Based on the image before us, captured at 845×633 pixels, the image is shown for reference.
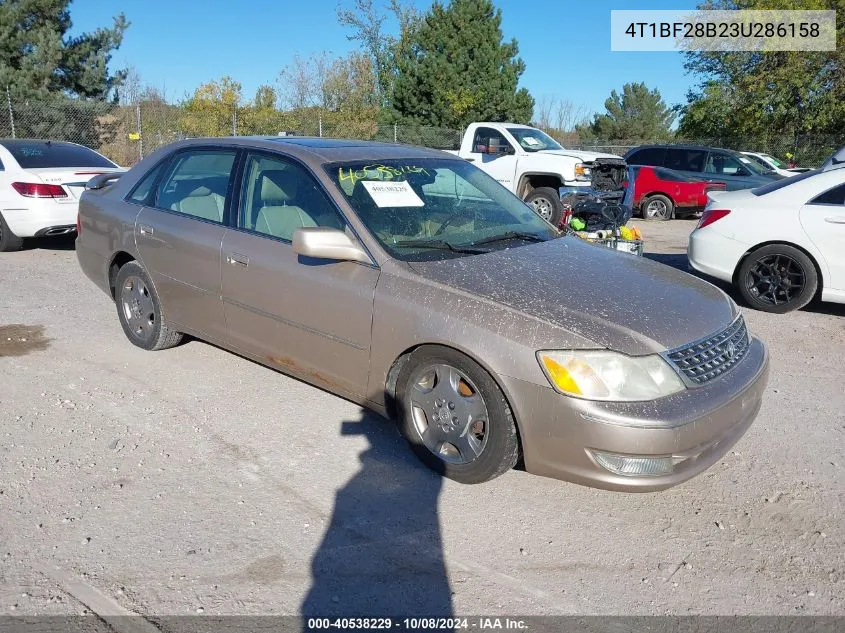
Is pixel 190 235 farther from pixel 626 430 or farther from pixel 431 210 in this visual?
pixel 626 430

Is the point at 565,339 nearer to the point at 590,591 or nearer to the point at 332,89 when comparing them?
the point at 590,591

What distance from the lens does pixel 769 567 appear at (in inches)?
113

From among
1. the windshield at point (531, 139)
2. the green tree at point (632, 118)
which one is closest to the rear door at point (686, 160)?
the windshield at point (531, 139)

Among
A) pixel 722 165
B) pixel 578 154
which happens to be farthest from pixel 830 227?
pixel 722 165

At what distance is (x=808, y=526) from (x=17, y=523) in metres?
3.51

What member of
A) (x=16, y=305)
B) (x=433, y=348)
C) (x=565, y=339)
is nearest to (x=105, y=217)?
(x=16, y=305)

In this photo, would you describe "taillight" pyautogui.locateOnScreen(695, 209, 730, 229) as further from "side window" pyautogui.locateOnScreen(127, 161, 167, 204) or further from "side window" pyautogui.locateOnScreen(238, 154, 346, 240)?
"side window" pyautogui.locateOnScreen(127, 161, 167, 204)

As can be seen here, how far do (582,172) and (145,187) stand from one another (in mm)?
8453

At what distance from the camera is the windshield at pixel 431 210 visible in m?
3.82

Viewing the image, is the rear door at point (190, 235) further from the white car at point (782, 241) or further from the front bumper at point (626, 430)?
the white car at point (782, 241)

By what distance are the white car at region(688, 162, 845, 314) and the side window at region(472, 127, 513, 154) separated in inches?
257

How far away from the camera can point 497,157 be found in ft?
43.5

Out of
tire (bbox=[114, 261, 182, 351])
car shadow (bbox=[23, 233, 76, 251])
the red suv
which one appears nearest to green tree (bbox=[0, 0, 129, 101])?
car shadow (bbox=[23, 233, 76, 251])

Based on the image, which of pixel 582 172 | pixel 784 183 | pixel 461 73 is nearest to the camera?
pixel 784 183
